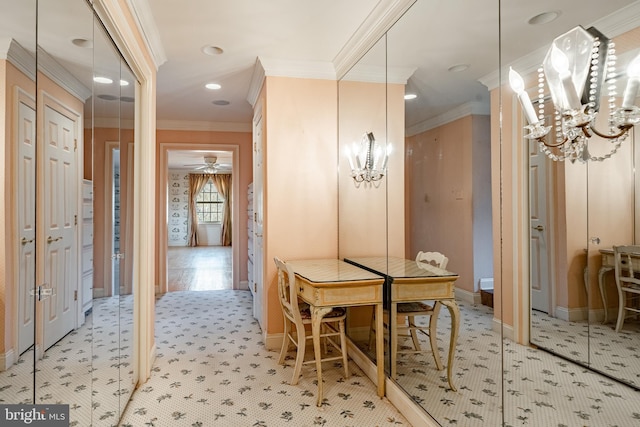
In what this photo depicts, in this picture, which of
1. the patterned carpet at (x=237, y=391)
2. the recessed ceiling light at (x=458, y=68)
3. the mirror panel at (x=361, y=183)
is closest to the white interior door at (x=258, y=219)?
the patterned carpet at (x=237, y=391)

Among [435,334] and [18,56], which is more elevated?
[18,56]

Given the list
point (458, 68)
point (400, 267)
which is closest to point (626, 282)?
point (458, 68)

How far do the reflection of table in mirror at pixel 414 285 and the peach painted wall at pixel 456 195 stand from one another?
3.9 inches

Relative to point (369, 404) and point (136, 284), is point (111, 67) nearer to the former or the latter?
point (136, 284)

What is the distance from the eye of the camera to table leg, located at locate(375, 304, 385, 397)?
2487mm

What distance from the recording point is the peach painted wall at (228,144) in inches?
223

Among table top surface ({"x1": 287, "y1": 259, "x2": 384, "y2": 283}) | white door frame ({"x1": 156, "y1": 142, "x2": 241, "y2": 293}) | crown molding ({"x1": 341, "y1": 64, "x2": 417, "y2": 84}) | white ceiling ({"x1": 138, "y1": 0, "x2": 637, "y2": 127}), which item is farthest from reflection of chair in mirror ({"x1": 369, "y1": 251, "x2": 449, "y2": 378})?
white door frame ({"x1": 156, "y1": 142, "x2": 241, "y2": 293})

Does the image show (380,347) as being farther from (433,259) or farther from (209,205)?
(209,205)

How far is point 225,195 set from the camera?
42.2 feet

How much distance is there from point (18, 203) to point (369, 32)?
2.44 meters

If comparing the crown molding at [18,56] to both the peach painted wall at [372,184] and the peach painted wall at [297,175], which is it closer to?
the peach painted wall at [372,184]

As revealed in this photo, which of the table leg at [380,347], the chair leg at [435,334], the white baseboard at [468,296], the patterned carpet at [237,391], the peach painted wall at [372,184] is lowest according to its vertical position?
the patterned carpet at [237,391]

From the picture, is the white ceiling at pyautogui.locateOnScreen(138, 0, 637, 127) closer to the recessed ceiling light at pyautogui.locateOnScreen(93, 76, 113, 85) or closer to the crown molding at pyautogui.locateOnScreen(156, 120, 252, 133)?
the recessed ceiling light at pyautogui.locateOnScreen(93, 76, 113, 85)

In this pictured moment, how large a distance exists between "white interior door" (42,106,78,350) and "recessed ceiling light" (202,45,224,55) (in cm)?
191
